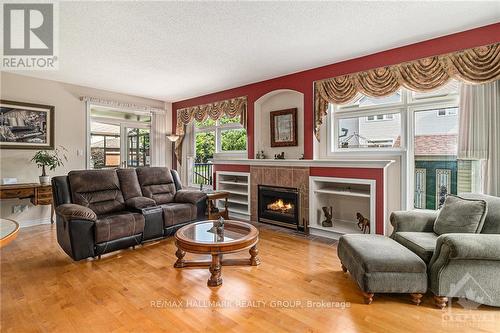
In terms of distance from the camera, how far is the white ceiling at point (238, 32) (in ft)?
7.96

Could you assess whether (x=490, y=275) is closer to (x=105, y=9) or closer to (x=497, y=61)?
(x=497, y=61)

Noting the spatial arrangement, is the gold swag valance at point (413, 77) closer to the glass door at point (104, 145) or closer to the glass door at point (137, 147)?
the glass door at point (137, 147)

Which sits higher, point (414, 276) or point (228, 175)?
point (228, 175)

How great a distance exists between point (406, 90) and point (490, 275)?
7.74 ft

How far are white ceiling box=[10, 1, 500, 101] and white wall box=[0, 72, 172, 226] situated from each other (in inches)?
16.8

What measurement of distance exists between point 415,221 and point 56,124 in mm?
5816

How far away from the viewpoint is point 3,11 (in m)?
2.41

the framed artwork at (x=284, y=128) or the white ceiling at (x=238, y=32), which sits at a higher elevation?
the white ceiling at (x=238, y=32)

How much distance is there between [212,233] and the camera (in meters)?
2.78

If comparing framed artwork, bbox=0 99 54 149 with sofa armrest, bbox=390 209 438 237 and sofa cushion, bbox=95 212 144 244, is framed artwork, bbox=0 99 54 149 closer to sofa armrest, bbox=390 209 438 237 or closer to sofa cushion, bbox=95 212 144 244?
sofa cushion, bbox=95 212 144 244

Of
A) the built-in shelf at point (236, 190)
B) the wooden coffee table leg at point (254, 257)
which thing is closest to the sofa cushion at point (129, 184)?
the built-in shelf at point (236, 190)

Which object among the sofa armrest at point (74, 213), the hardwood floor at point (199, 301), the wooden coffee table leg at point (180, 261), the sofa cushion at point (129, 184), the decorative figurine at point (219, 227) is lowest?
the hardwood floor at point (199, 301)

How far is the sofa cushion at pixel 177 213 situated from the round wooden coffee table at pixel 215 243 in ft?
2.40

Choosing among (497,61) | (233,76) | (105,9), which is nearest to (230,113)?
(233,76)
